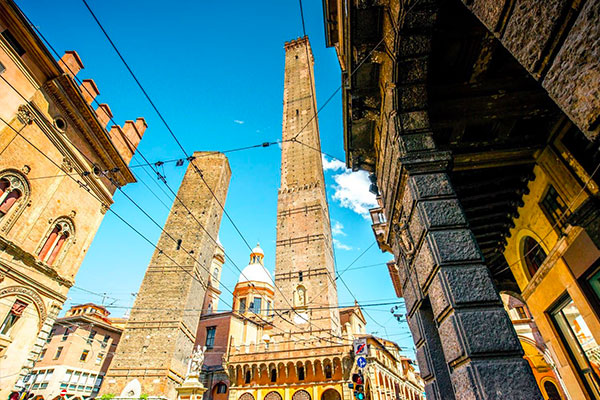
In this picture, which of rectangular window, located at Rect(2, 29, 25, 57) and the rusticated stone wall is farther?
rectangular window, located at Rect(2, 29, 25, 57)

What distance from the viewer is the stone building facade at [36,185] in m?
9.88

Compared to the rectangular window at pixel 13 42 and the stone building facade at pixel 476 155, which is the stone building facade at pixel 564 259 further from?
the rectangular window at pixel 13 42

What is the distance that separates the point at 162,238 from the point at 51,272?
690 inches

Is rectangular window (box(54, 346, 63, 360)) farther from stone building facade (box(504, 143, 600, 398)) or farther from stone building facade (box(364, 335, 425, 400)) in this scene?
stone building facade (box(504, 143, 600, 398))

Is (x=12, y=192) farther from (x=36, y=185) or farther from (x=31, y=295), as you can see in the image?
(x=31, y=295)

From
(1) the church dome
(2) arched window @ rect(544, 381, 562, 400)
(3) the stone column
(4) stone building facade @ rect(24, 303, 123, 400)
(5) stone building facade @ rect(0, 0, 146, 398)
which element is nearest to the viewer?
(3) the stone column

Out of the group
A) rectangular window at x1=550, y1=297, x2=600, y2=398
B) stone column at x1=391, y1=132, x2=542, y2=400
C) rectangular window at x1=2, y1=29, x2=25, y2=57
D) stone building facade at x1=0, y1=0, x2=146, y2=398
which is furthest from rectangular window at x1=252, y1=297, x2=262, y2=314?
stone column at x1=391, y1=132, x2=542, y2=400

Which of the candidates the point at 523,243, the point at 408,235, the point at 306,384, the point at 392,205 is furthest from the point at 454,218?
the point at 306,384

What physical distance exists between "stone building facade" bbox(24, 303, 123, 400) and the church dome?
1484 centimetres

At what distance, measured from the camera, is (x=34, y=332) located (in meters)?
11.2

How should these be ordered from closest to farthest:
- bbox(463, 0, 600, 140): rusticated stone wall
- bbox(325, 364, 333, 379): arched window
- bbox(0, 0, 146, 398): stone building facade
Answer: bbox(463, 0, 600, 140): rusticated stone wall
bbox(0, 0, 146, 398): stone building facade
bbox(325, 364, 333, 379): arched window

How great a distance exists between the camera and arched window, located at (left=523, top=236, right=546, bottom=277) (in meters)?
6.35

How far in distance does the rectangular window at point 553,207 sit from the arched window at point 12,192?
15071 mm

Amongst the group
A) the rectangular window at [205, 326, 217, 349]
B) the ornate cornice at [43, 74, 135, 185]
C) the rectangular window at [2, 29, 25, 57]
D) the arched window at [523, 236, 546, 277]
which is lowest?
the arched window at [523, 236, 546, 277]
